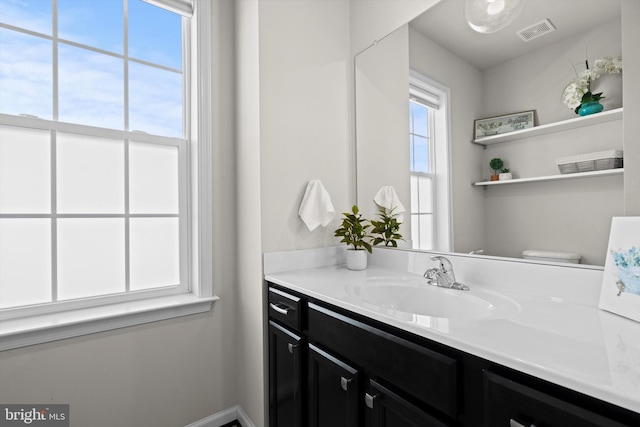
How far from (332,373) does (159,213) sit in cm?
122

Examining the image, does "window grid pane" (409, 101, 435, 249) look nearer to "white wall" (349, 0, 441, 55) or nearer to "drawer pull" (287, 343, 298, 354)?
"white wall" (349, 0, 441, 55)

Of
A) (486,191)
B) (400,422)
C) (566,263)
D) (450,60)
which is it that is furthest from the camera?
(450,60)

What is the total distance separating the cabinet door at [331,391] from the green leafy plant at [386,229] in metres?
0.72

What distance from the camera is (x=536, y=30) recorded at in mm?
1093

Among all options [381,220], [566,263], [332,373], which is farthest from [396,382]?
[381,220]

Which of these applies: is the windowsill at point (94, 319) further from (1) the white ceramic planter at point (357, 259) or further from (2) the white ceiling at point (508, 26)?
(2) the white ceiling at point (508, 26)

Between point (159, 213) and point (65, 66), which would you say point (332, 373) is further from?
point (65, 66)

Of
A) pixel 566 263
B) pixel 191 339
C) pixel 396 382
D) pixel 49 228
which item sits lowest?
pixel 191 339

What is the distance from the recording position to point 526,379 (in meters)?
0.60

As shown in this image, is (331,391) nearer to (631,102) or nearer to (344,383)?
(344,383)

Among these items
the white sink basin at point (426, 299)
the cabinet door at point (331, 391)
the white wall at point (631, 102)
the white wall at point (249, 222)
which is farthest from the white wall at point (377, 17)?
the cabinet door at point (331, 391)

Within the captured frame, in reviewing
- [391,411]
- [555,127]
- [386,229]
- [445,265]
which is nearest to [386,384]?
[391,411]

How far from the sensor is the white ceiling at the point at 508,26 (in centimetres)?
98

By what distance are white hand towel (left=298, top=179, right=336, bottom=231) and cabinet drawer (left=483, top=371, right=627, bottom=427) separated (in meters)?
1.07
